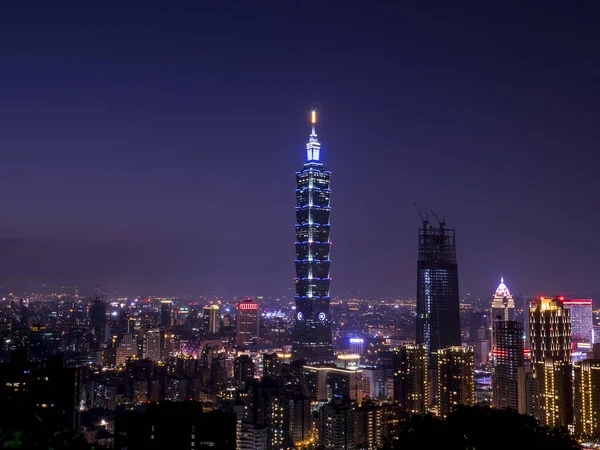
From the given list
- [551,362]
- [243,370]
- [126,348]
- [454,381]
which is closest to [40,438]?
[454,381]

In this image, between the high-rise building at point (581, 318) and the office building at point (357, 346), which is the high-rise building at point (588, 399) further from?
the office building at point (357, 346)

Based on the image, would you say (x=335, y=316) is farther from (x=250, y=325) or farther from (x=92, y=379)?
(x=92, y=379)

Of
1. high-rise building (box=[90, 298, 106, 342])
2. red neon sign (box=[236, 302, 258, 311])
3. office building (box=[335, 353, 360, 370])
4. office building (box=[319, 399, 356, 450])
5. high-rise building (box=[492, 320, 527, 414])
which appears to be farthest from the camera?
red neon sign (box=[236, 302, 258, 311])

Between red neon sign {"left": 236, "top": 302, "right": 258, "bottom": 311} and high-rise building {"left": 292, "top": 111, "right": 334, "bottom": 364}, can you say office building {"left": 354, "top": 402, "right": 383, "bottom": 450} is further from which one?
red neon sign {"left": 236, "top": 302, "right": 258, "bottom": 311}

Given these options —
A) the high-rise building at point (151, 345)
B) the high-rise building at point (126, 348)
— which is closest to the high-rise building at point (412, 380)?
the high-rise building at point (126, 348)

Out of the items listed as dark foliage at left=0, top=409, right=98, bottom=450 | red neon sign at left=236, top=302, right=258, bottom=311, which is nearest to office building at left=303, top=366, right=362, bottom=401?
red neon sign at left=236, top=302, right=258, bottom=311

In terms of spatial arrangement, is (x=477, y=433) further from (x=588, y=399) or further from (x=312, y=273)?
(x=312, y=273)
